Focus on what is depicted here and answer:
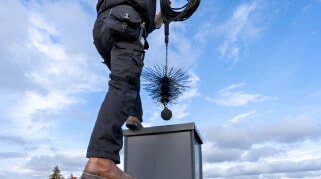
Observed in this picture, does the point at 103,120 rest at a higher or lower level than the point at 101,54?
lower

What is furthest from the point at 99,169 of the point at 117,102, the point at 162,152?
the point at 162,152

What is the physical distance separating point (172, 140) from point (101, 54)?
0.60 metres

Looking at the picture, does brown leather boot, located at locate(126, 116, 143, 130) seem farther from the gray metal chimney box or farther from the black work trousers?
the black work trousers

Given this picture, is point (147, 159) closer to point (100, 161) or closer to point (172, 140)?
point (172, 140)

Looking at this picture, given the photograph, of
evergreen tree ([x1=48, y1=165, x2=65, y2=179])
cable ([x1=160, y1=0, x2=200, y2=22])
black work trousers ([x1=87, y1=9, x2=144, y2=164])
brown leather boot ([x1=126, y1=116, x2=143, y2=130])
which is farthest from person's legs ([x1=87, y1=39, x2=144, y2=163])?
evergreen tree ([x1=48, y1=165, x2=65, y2=179])

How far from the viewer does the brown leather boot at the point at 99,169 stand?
1.30m

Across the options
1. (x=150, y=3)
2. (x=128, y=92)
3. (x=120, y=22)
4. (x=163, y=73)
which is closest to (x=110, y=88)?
(x=128, y=92)

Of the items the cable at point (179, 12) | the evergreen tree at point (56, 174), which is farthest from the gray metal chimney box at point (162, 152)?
the evergreen tree at point (56, 174)

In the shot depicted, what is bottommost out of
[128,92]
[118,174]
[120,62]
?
[118,174]

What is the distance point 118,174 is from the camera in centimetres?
136

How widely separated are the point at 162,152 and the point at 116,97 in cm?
59

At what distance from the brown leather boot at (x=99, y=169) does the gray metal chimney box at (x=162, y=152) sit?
0.54 m

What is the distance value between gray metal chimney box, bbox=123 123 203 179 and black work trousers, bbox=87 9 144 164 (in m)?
0.47

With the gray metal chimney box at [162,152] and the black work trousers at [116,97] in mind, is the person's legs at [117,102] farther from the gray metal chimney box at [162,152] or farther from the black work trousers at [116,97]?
the gray metal chimney box at [162,152]
